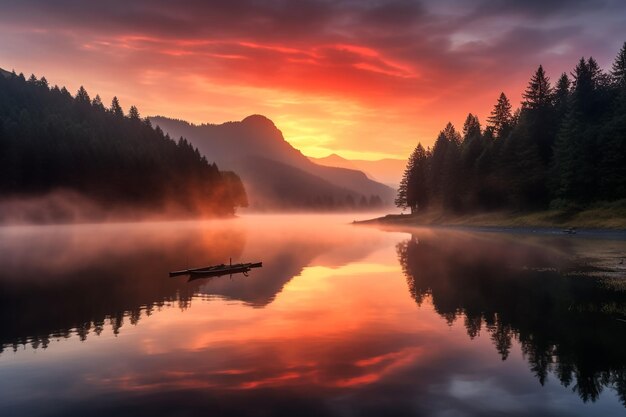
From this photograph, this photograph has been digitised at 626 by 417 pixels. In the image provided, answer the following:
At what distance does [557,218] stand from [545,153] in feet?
83.7

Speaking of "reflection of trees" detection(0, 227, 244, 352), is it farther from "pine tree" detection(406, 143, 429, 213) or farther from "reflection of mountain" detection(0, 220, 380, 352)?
"pine tree" detection(406, 143, 429, 213)

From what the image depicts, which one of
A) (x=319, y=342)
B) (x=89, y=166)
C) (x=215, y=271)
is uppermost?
(x=89, y=166)

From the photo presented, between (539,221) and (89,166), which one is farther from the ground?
(89,166)

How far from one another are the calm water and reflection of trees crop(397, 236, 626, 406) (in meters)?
0.11

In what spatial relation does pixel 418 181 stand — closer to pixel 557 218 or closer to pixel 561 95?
pixel 561 95

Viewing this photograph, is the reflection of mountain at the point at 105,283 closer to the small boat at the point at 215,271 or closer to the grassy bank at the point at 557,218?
the small boat at the point at 215,271

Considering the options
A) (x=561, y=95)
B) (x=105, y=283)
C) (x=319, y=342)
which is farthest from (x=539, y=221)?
(x=319, y=342)

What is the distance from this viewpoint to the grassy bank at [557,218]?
80812 mm

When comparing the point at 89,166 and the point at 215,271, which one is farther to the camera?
the point at 89,166

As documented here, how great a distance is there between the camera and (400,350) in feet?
72.1

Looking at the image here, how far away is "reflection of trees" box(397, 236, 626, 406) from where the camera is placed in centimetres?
1916

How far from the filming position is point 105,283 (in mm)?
41219

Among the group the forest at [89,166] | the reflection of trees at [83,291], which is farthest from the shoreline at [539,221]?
the forest at [89,166]

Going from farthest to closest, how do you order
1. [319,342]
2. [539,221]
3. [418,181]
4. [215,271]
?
1. [418,181]
2. [539,221]
3. [215,271]
4. [319,342]
